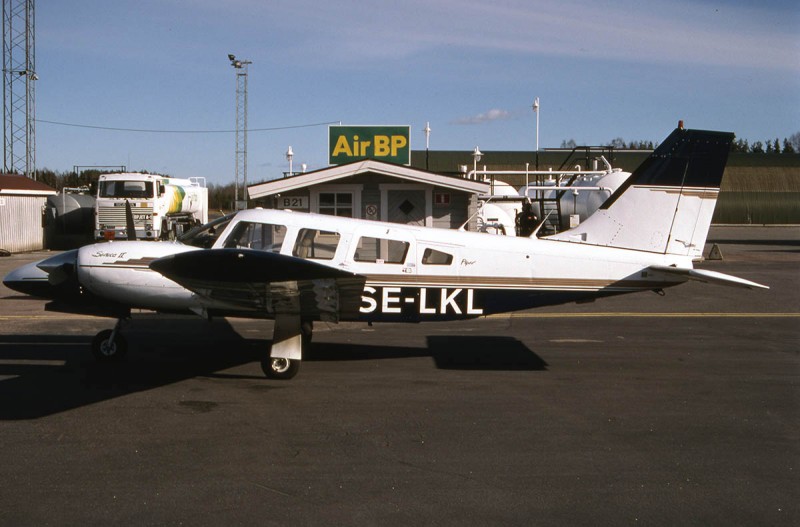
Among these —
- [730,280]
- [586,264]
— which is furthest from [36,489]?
[730,280]

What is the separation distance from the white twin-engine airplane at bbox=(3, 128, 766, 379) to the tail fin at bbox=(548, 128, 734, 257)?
0.05 ft

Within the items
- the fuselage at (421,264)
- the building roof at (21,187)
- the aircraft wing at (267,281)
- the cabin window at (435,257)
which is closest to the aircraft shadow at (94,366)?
the fuselage at (421,264)

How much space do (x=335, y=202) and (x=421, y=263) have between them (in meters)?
11.6

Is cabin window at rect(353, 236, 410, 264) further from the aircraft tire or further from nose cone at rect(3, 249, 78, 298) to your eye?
nose cone at rect(3, 249, 78, 298)

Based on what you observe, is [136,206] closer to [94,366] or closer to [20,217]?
[20,217]

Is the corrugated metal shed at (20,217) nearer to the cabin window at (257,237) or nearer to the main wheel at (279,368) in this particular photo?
the cabin window at (257,237)

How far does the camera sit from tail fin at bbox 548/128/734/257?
10.6m

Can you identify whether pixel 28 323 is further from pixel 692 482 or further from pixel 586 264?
pixel 692 482

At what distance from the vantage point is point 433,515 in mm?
5359

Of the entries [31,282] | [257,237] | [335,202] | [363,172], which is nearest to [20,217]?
[335,202]

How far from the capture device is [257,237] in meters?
9.98

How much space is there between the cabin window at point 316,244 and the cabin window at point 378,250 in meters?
0.33

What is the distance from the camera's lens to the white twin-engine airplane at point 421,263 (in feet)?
32.1

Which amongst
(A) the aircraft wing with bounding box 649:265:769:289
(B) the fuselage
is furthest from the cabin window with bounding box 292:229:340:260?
(A) the aircraft wing with bounding box 649:265:769:289
